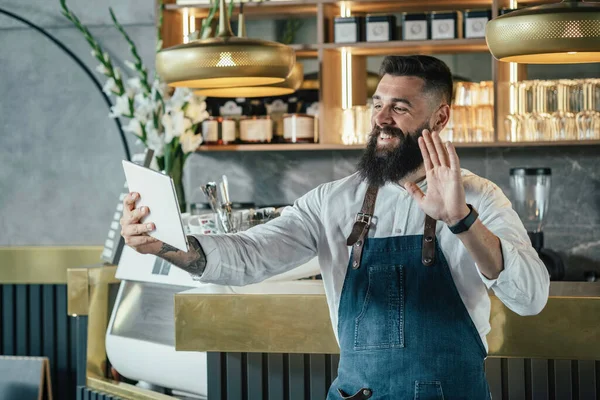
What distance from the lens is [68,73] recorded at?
4891 millimetres

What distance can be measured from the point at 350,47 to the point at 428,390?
2600mm

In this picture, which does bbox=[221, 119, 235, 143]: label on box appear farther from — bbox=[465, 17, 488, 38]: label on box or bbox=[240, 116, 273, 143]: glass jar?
bbox=[465, 17, 488, 38]: label on box

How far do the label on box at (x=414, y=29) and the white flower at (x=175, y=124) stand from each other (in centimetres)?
108

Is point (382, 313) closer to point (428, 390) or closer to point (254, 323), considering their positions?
point (428, 390)

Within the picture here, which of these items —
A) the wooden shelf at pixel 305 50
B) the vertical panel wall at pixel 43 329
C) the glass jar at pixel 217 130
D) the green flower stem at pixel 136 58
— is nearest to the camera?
the green flower stem at pixel 136 58

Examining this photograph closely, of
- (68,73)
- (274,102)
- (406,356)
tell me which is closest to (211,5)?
(274,102)

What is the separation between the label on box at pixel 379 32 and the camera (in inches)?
168

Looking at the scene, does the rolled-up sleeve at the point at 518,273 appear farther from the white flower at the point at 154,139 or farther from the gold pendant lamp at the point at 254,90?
the white flower at the point at 154,139

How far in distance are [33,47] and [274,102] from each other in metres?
1.41

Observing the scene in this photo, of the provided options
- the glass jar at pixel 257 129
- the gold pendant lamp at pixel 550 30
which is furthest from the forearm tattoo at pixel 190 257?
the glass jar at pixel 257 129

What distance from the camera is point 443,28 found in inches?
165

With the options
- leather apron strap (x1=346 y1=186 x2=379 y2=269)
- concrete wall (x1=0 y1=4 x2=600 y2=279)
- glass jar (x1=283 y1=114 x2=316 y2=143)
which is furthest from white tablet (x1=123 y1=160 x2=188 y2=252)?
concrete wall (x1=0 y1=4 x2=600 y2=279)

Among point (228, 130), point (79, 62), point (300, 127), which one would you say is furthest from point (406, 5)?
point (79, 62)

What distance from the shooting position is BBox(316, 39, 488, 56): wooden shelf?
13.7 ft
